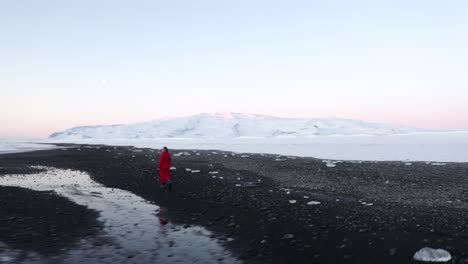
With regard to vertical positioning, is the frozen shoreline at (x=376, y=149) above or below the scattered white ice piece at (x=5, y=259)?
above

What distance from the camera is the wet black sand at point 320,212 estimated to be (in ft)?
24.7

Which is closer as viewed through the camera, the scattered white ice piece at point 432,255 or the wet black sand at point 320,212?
the scattered white ice piece at point 432,255

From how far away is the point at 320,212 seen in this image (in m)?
10.9

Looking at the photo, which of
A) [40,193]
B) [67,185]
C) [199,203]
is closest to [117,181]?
[67,185]

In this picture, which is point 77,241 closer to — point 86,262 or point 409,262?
point 86,262

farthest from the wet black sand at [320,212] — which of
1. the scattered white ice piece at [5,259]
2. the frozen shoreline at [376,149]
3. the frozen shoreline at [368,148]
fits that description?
the frozen shoreline at [368,148]

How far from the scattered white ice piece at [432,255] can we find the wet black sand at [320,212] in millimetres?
166

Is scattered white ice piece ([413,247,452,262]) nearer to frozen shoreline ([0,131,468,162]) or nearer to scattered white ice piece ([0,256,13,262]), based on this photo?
scattered white ice piece ([0,256,13,262])

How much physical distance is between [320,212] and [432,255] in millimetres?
4265

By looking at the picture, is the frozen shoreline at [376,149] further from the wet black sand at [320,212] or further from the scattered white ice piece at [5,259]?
the scattered white ice piece at [5,259]

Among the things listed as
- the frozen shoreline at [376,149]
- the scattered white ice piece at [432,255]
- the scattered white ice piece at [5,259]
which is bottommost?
the scattered white ice piece at [5,259]

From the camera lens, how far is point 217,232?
9.03 meters

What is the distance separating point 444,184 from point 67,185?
18.1 m

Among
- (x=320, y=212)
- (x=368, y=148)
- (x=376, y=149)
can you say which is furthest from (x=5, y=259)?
(x=368, y=148)
